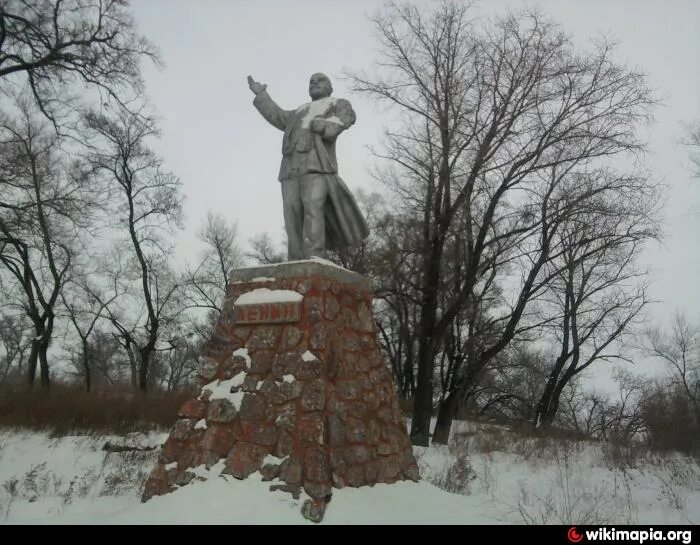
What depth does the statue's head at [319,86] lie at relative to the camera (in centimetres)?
608

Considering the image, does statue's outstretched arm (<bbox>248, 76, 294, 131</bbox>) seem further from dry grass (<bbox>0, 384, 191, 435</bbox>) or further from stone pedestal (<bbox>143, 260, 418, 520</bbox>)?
dry grass (<bbox>0, 384, 191, 435</bbox>)

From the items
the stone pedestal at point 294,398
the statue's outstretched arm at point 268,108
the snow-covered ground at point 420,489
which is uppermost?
the statue's outstretched arm at point 268,108

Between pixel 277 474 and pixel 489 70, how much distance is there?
1017cm

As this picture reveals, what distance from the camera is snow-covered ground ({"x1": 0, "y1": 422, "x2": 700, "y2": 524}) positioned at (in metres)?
4.36

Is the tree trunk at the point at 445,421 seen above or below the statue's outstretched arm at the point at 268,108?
below

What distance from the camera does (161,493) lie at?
4.78m

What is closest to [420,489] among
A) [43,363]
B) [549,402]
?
[43,363]

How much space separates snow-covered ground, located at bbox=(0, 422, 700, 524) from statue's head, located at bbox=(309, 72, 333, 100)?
3766 mm

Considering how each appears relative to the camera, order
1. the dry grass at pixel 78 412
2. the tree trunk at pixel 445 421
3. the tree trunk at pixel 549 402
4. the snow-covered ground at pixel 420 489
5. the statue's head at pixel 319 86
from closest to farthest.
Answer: the snow-covered ground at pixel 420 489 → the statue's head at pixel 319 86 → the dry grass at pixel 78 412 → the tree trunk at pixel 445 421 → the tree trunk at pixel 549 402

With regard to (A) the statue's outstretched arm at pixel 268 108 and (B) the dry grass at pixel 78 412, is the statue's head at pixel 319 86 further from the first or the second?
(B) the dry grass at pixel 78 412

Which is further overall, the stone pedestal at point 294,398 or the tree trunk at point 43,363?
the tree trunk at point 43,363

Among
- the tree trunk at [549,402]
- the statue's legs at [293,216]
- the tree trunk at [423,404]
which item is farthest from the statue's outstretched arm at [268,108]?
the tree trunk at [549,402]

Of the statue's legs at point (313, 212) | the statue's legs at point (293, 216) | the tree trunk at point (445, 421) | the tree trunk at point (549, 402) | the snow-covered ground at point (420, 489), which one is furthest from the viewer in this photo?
the tree trunk at point (549, 402)

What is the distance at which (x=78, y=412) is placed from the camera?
11.2 meters
